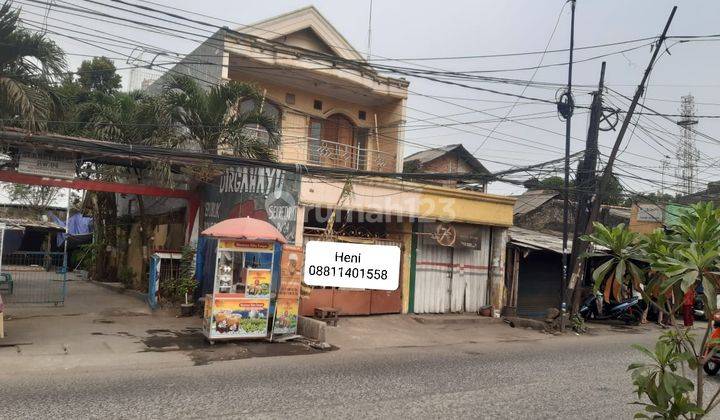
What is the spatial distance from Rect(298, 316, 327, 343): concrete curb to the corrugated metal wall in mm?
4809

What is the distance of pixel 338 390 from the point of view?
24.1ft

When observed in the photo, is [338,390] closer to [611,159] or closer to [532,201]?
[611,159]

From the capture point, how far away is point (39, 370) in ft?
26.4

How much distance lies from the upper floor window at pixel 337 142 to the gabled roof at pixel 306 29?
226 centimetres

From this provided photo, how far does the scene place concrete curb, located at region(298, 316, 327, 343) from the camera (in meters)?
11.3

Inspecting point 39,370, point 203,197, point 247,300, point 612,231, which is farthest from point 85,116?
point 612,231

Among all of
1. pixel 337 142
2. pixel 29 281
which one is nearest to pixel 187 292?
pixel 337 142

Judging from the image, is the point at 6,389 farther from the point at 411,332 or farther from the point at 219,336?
the point at 411,332

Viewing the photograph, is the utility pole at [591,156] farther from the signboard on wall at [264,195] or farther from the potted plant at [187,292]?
the potted plant at [187,292]

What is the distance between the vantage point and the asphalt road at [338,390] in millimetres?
6250

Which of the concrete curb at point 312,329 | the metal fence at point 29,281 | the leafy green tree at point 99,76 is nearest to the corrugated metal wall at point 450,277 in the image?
the concrete curb at point 312,329

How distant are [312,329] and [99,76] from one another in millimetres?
23282

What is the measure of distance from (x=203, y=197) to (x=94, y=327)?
5.28 metres

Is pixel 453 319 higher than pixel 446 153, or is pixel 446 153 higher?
pixel 446 153
